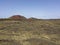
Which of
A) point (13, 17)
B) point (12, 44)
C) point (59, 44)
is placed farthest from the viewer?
point (13, 17)

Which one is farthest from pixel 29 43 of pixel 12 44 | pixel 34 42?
pixel 12 44

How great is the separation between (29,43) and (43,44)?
70.7 inches

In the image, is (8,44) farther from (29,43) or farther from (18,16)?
(18,16)

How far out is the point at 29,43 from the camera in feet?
72.8

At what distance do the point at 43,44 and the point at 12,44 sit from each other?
12.7ft

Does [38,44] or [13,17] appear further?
[13,17]

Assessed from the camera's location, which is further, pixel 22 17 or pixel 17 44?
pixel 22 17

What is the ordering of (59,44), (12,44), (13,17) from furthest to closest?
1. (13,17)
2. (59,44)
3. (12,44)

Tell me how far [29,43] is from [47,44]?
2.28 metres

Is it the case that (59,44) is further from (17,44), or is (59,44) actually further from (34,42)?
(17,44)

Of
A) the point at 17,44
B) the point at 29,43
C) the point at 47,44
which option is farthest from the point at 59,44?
the point at 17,44

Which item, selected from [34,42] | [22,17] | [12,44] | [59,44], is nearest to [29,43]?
[34,42]

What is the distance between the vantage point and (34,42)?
73.4ft

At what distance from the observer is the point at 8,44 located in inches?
853
